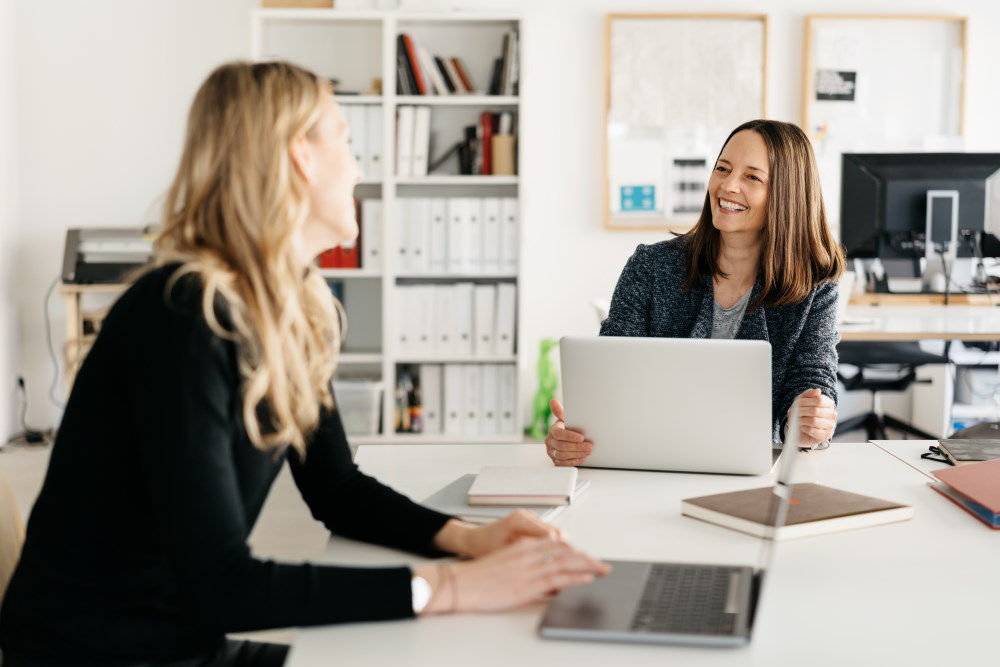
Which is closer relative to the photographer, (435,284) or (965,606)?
(965,606)

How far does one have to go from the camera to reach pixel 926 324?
3445 millimetres

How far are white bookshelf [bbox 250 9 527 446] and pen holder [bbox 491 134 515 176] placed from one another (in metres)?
0.05

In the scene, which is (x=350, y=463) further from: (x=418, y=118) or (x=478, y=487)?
(x=418, y=118)

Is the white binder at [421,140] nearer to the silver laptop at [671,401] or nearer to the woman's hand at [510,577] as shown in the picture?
the silver laptop at [671,401]

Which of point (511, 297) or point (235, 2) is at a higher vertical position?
point (235, 2)

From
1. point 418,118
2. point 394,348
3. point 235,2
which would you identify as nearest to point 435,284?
point 394,348

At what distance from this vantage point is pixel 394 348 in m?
4.38

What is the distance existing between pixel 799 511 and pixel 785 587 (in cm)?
23

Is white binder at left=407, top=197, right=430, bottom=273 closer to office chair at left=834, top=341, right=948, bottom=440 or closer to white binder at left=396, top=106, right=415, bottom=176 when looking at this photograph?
white binder at left=396, top=106, right=415, bottom=176

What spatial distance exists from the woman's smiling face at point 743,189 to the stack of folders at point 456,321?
2.24 m

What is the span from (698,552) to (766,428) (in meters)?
0.36

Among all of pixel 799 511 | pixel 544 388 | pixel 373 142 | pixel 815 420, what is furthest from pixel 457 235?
pixel 799 511

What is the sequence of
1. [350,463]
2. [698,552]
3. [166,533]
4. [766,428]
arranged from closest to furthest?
[166,533] < [698,552] < [350,463] < [766,428]

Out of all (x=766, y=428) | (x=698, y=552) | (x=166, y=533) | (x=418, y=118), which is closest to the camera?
(x=166, y=533)
